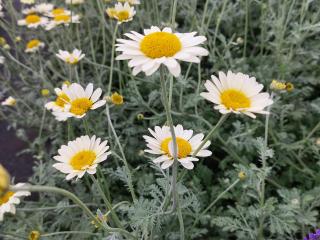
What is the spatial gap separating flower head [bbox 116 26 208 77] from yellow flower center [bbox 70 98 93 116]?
1.09 feet

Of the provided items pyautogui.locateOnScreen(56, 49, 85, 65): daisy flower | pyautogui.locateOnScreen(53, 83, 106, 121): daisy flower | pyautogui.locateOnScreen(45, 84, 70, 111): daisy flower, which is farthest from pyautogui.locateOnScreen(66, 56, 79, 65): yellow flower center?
pyautogui.locateOnScreen(53, 83, 106, 121): daisy flower

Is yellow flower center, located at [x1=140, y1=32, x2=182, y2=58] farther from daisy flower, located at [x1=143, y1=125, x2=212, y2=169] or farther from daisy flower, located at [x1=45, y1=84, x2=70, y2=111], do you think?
daisy flower, located at [x1=45, y1=84, x2=70, y2=111]

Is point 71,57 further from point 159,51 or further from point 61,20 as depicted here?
point 159,51

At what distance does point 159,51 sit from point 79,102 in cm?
42

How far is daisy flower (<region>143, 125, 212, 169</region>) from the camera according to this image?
3.16 feet

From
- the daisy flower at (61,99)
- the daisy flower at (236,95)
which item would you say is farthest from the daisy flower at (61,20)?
the daisy flower at (236,95)

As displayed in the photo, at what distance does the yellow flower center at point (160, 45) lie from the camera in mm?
849

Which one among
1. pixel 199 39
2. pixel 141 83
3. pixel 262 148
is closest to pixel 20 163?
pixel 141 83

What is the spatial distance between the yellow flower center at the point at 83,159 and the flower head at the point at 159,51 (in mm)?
341

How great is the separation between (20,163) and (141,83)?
0.85 metres

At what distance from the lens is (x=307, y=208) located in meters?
1.53

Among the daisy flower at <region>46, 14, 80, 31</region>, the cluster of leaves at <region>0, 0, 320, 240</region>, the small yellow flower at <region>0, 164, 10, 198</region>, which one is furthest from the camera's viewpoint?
the daisy flower at <region>46, 14, 80, 31</region>

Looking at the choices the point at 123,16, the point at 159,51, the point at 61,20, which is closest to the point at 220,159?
the point at 123,16

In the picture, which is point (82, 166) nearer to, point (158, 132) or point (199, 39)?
point (158, 132)
